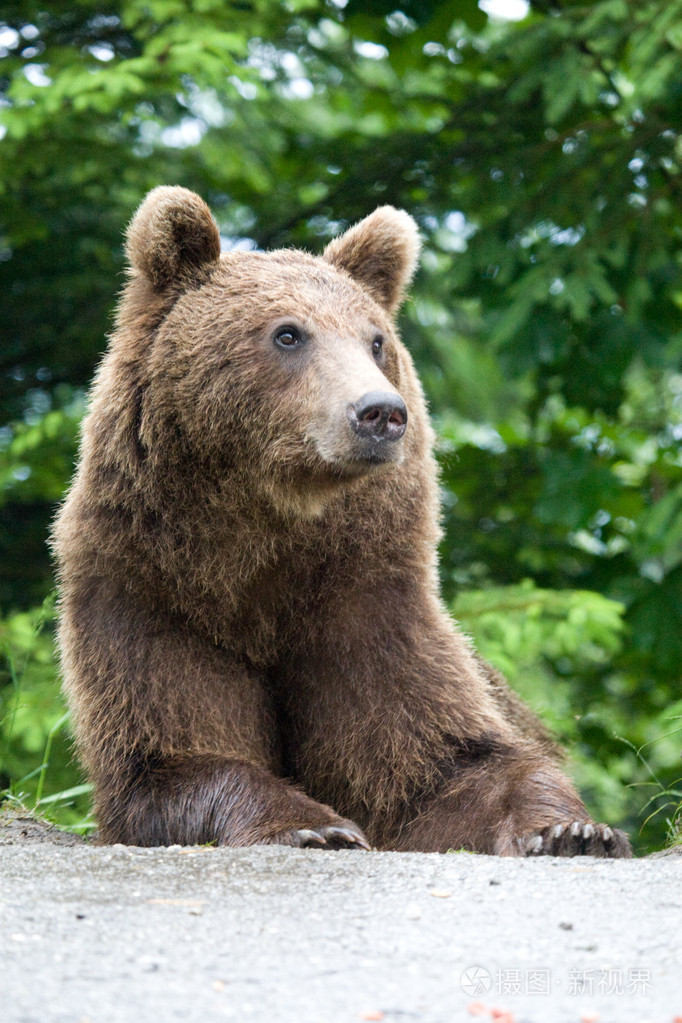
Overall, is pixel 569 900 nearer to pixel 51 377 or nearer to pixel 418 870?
pixel 418 870

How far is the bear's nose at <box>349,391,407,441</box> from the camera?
3.96 metres

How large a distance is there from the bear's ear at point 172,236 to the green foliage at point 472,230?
198 centimetres

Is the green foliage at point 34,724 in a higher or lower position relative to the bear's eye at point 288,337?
lower

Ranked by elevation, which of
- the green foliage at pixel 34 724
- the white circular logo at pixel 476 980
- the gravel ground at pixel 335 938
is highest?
the white circular logo at pixel 476 980

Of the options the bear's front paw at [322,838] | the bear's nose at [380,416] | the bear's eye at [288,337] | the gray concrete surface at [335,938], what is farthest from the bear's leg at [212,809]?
the bear's eye at [288,337]

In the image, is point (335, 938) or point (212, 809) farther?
point (212, 809)

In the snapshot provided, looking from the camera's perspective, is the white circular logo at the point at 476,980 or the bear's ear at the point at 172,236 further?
the bear's ear at the point at 172,236

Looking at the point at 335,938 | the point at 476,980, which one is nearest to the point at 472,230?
the point at 335,938

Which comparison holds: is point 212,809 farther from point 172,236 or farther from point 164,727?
point 172,236

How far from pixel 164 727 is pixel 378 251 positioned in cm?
221

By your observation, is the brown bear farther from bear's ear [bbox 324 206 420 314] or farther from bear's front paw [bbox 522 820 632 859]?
bear's ear [bbox 324 206 420 314]

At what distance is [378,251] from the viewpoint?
5.02 m

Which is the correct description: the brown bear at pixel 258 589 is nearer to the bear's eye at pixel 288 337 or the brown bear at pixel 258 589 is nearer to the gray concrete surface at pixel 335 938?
the bear's eye at pixel 288 337

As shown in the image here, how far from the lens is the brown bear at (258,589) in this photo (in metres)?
4.29
